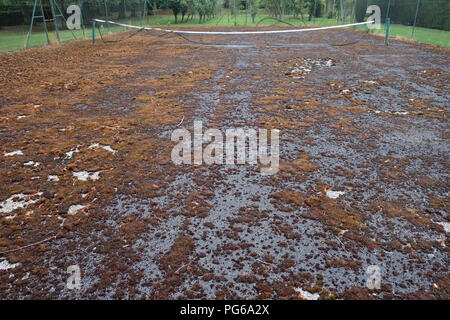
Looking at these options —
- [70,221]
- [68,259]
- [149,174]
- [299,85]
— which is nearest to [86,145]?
[149,174]

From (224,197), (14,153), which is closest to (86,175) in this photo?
(14,153)

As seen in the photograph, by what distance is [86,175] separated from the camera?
129 inches

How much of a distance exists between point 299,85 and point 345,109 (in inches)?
71.2

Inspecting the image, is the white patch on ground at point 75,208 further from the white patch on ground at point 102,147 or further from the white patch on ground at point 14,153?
the white patch on ground at point 14,153

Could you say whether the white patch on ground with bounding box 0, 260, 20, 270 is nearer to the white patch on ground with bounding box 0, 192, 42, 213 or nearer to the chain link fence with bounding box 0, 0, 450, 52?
the white patch on ground with bounding box 0, 192, 42, 213

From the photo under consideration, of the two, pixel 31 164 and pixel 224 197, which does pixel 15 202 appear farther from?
pixel 224 197

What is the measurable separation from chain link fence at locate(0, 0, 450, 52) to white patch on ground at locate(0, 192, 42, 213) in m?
11.1

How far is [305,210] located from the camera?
2.74m

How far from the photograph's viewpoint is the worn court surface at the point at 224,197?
2.06m

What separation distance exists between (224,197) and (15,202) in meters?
1.96

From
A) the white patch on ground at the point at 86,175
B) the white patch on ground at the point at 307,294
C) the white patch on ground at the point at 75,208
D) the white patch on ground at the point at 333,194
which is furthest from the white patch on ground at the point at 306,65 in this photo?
the white patch on ground at the point at 307,294

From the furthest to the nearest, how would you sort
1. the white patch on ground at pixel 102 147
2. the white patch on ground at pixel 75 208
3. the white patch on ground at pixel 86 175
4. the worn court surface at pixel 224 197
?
1. the white patch on ground at pixel 102 147
2. the white patch on ground at pixel 86 175
3. the white patch on ground at pixel 75 208
4. the worn court surface at pixel 224 197

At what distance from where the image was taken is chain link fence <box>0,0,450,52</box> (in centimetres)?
1231

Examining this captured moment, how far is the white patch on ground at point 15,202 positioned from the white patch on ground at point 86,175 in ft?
1.38
